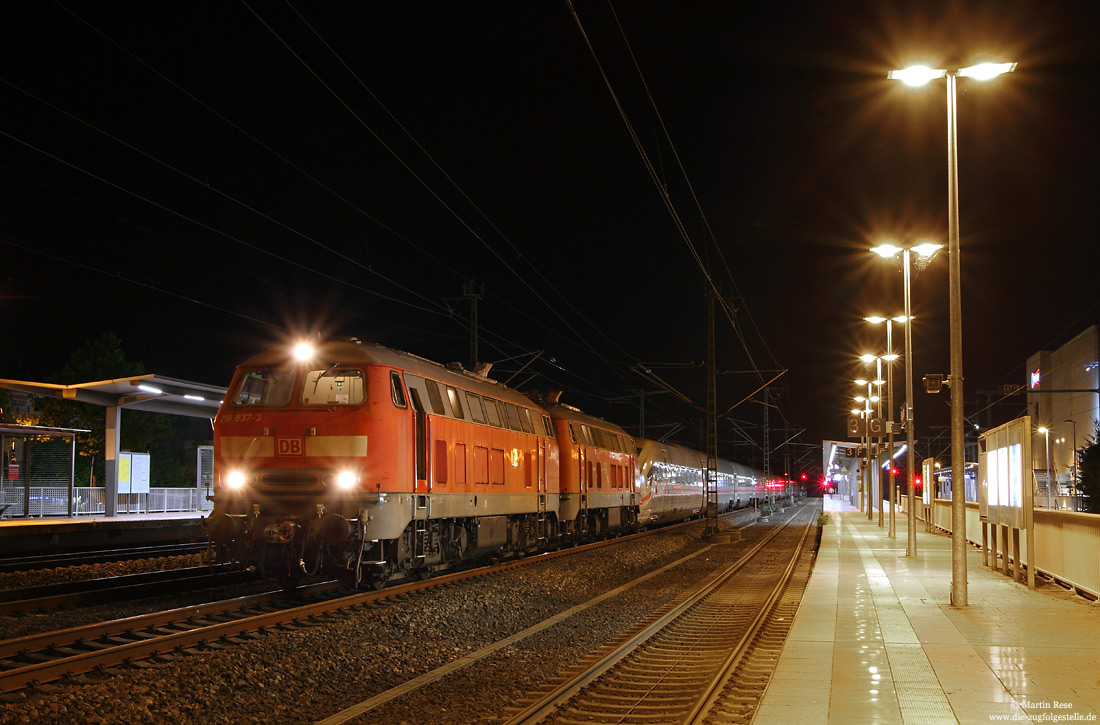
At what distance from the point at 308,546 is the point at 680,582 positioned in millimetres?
8995

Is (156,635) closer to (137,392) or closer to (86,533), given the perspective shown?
(86,533)

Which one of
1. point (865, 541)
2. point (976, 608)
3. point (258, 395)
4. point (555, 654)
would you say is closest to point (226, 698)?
point (555, 654)

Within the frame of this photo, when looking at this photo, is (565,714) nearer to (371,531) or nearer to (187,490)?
(371,531)

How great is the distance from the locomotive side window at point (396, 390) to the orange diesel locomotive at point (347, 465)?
0.08 feet

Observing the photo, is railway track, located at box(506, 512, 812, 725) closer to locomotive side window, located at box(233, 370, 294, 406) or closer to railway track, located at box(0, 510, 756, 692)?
railway track, located at box(0, 510, 756, 692)

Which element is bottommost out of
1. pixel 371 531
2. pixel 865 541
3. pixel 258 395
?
pixel 865 541

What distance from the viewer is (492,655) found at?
1121 cm

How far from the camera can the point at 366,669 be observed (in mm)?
10234

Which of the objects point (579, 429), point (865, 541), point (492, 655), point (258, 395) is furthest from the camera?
point (865, 541)

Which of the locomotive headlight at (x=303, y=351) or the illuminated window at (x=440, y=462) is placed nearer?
the locomotive headlight at (x=303, y=351)

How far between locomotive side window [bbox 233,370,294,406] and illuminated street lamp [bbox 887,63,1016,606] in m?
9.93

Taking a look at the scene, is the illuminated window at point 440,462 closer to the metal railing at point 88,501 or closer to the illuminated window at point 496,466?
the illuminated window at point 496,466

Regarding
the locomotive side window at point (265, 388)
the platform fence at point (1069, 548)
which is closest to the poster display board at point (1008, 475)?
the platform fence at point (1069, 548)

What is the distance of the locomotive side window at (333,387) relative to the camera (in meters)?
14.5
